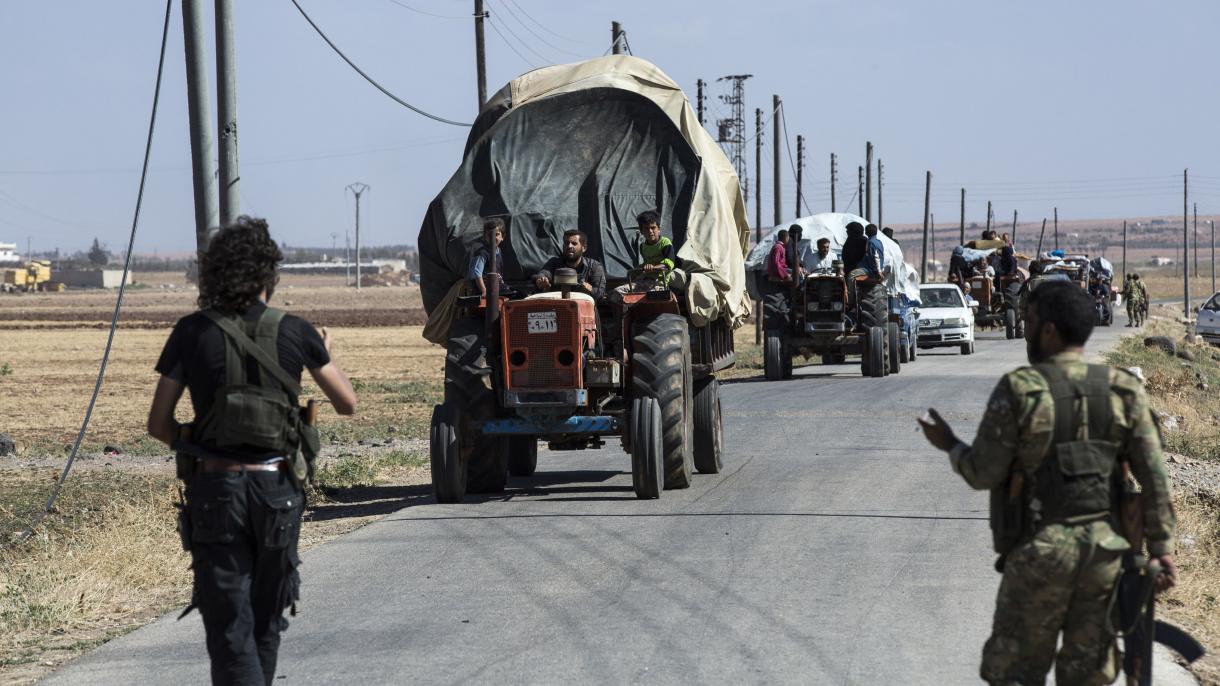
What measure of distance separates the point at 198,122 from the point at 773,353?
638 inches

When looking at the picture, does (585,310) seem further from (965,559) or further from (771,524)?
(965,559)

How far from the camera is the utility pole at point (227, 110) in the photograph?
13.6 m

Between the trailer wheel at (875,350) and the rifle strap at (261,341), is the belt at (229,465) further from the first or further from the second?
the trailer wheel at (875,350)

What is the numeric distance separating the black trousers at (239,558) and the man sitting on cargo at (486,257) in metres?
7.19

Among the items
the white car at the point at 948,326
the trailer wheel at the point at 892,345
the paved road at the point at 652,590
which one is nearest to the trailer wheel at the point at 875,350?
the trailer wheel at the point at 892,345

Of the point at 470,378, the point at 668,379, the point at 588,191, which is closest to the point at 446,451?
the point at 470,378

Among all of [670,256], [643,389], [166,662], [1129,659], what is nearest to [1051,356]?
[1129,659]

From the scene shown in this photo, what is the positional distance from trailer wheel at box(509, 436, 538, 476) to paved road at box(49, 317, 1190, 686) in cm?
27

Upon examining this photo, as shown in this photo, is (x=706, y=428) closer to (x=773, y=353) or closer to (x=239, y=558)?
(x=239, y=558)

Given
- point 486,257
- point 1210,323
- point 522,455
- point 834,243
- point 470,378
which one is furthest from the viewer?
point 1210,323

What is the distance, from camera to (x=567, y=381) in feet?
42.1

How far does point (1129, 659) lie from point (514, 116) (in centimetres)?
1054

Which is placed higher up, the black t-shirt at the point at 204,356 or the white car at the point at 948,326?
the black t-shirt at the point at 204,356

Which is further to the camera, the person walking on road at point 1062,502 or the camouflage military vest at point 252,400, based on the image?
the camouflage military vest at point 252,400
